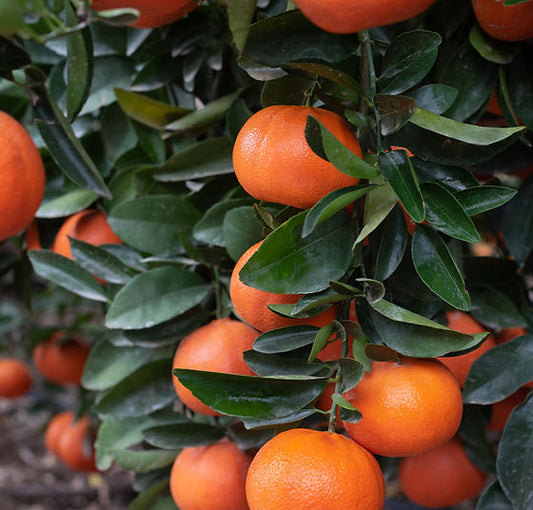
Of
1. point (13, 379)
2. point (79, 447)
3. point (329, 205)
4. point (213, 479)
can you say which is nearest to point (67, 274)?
point (213, 479)

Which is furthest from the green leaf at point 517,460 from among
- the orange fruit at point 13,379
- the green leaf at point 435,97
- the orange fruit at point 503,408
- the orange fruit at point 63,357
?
the orange fruit at point 13,379

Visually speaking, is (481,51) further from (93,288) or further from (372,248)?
(93,288)

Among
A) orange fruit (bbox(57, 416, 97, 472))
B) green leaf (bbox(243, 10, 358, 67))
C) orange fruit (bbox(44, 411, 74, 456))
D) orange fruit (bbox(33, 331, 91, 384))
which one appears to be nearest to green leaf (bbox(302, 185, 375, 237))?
green leaf (bbox(243, 10, 358, 67))

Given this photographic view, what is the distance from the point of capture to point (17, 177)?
0.64 meters

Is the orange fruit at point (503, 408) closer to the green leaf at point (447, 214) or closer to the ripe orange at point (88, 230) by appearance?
the green leaf at point (447, 214)

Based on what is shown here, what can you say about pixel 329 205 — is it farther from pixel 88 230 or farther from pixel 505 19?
pixel 88 230

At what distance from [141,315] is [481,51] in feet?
1.56

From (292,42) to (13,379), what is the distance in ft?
6.03

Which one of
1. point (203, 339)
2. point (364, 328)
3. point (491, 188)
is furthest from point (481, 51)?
point (203, 339)

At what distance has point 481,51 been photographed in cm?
70

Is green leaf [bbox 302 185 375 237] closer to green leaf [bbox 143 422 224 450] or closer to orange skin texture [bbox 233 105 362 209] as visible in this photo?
orange skin texture [bbox 233 105 362 209]

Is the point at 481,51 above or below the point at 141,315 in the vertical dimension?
above

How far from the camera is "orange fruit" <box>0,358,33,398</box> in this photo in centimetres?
205

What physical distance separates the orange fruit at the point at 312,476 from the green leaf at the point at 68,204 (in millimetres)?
483
